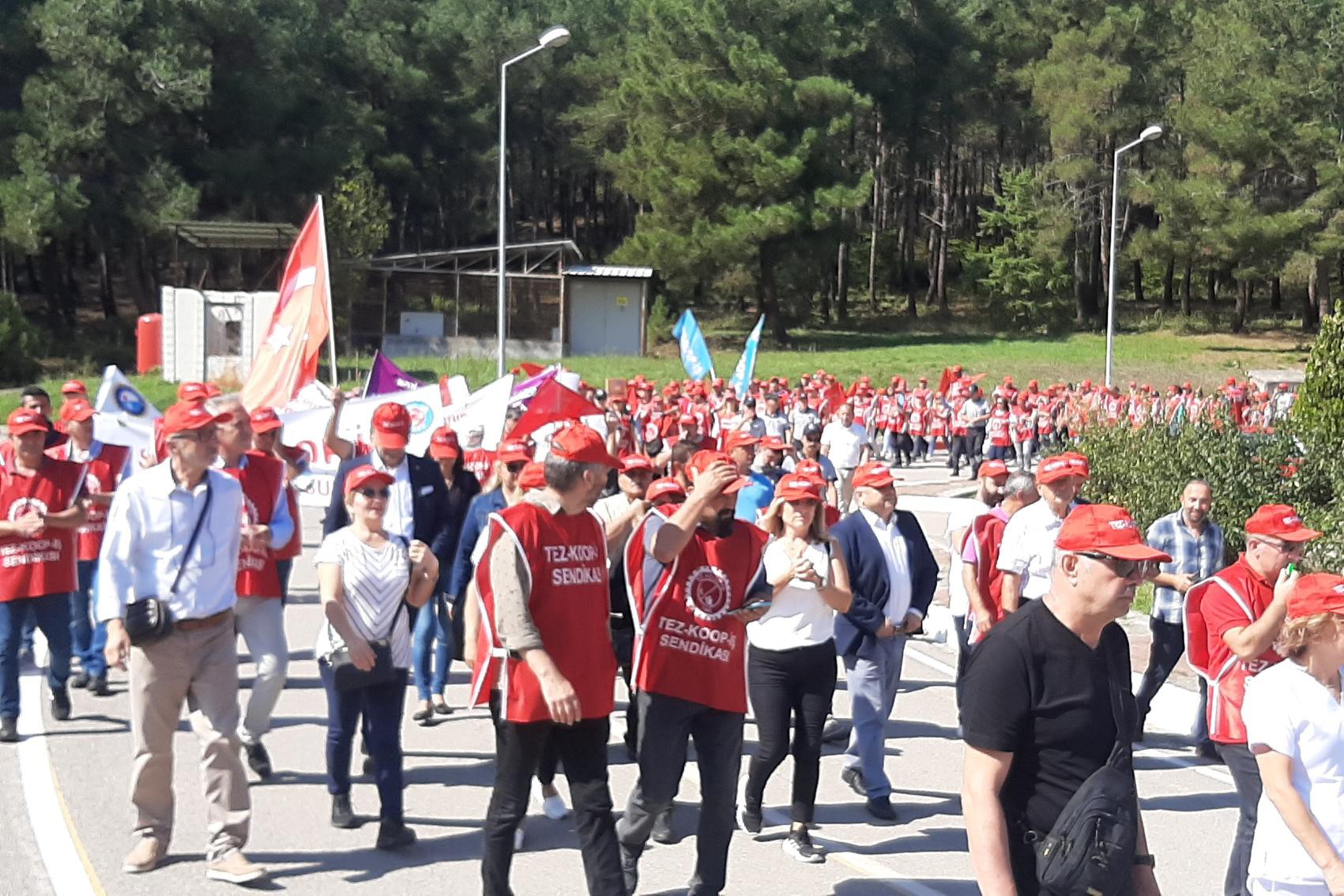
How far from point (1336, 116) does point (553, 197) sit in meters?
37.9

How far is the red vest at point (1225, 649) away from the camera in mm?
5895

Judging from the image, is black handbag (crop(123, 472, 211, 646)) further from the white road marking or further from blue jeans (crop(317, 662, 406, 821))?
the white road marking

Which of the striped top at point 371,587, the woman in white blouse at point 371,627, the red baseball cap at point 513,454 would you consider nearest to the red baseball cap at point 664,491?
the woman in white blouse at point 371,627

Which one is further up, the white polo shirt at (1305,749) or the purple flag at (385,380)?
the purple flag at (385,380)

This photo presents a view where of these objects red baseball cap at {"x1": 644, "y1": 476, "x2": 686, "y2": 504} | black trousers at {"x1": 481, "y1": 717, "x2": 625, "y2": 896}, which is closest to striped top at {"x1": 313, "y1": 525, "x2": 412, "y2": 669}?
red baseball cap at {"x1": 644, "y1": 476, "x2": 686, "y2": 504}

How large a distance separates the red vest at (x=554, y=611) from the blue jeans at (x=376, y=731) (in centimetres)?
146

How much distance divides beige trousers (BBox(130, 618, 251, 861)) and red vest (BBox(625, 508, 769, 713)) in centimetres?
174

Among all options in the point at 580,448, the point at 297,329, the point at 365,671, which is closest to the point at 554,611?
the point at 580,448

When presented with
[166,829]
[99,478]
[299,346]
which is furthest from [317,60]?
[166,829]

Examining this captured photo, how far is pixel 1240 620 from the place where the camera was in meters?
6.03

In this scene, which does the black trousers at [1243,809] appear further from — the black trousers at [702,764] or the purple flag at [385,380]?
the purple flag at [385,380]

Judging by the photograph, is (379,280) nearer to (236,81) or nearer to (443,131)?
(236,81)

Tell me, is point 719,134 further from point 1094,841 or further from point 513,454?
point 1094,841

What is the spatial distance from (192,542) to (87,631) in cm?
424
